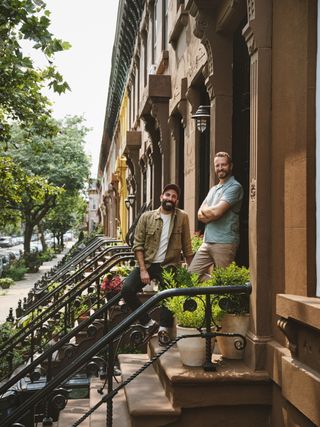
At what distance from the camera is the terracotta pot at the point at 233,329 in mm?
4934

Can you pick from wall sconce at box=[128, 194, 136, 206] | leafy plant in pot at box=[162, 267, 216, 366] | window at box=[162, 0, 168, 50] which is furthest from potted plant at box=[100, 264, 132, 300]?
wall sconce at box=[128, 194, 136, 206]

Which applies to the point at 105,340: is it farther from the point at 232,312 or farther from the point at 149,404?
the point at 232,312

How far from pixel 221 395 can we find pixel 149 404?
2.04ft

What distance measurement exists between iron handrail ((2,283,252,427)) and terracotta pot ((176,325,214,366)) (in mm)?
369

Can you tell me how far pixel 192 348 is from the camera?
15.6 ft

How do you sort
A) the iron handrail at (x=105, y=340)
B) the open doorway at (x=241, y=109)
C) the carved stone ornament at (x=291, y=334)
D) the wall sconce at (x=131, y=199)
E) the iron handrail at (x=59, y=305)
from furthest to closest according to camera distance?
the wall sconce at (x=131, y=199), the iron handrail at (x=59, y=305), the open doorway at (x=241, y=109), the iron handrail at (x=105, y=340), the carved stone ornament at (x=291, y=334)

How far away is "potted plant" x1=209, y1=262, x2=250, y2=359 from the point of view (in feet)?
16.2

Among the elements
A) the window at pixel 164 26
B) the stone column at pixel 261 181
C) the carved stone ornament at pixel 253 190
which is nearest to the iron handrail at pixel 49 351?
the stone column at pixel 261 181

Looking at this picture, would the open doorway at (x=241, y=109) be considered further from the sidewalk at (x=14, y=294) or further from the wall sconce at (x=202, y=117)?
the sidewalk at (x=14, y=294)

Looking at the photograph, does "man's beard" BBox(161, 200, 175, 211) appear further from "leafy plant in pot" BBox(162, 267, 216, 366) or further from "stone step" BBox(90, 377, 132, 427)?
"stone step" BBox(90, 377, 132, 427)

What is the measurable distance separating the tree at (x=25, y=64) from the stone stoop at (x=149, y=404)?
525cm

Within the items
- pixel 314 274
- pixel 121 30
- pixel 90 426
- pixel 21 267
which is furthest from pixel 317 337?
pixel 21 267

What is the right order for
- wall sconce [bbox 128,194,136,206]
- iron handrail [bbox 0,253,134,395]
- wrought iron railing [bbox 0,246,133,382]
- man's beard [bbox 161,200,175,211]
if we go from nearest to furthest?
1. iron handrail [bbox 0,253,134,395]
2. man's beard [bbox 161,200,175,211]
3. wrought iron railing [bbox 0,246,133,382]
4. wall sconce [bbox 128,194,136,206]

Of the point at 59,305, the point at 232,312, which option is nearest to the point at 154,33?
the point at 59,305
